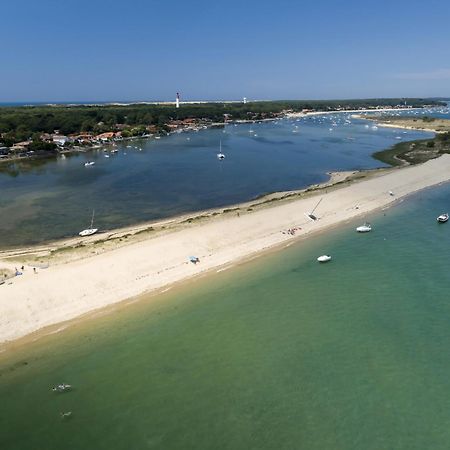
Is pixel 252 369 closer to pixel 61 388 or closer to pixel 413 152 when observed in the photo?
pixel 61 388

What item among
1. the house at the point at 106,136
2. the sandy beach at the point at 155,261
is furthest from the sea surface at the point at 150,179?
the sandy beach at the point at 155,261

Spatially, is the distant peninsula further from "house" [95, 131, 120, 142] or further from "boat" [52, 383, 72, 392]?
"boat" [52, 383, 72, 392]

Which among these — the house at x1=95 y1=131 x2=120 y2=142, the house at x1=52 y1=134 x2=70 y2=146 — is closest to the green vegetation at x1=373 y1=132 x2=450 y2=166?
the house at x1=95 y1=131 x2=120 y2=142

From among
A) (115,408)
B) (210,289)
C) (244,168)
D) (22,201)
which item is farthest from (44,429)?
(244,168)

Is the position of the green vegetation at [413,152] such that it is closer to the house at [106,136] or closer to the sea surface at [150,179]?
the sea surface at [150,179]

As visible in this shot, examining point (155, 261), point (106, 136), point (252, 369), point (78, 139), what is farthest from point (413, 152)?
point (252, 369)

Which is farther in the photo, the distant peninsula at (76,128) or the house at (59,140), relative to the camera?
the house at (59,140)
